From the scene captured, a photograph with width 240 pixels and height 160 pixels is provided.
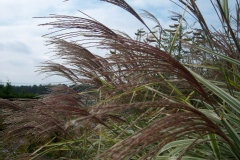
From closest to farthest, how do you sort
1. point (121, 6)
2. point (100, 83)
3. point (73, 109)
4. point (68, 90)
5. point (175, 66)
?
point (175, 66), point (73, 109), point (121, 6), point (100, 83), point (68, 90)

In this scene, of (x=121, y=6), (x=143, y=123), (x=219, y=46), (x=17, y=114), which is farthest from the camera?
(x=17, y=114)

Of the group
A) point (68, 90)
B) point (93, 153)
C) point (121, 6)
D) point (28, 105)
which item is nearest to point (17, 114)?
point (28, 105)

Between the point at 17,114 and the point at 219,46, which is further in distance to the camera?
the point at 17,114

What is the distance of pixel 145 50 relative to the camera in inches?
47.4

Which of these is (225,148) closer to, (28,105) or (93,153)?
(93,153)

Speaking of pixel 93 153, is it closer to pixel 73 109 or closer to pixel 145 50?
pixel 73 109

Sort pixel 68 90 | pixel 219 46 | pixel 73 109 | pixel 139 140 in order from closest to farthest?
pixel 139 140
pixel 73 109
pixel 219 46
pixel 68 90

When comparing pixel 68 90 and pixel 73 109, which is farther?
pixel 68 90

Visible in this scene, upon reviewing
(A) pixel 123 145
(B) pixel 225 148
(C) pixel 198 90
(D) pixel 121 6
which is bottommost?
(B) pixel 225 148

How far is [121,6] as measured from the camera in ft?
7.25

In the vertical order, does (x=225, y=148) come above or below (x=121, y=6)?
below

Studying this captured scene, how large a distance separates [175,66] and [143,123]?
1225 mm

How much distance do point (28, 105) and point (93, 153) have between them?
62cm

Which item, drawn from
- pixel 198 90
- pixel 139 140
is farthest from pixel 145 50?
pixel 139 140
